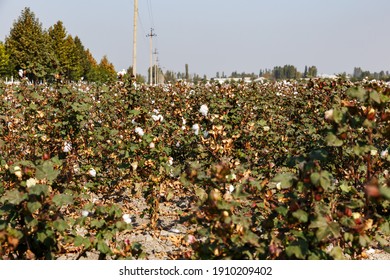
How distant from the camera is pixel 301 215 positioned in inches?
75.8

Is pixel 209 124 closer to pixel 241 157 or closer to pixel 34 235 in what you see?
pixel 241 157

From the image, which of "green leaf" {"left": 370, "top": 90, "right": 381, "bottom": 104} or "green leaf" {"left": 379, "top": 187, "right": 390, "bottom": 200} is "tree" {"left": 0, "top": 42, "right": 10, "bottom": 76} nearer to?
"green leaf" {"left": 370, "top": 90, "right": 381, "bottom": 104}

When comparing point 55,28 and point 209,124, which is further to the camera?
point 55,28

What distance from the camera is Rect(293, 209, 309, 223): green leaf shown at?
1911 mm

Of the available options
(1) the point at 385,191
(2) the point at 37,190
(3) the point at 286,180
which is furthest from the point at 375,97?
(2) the point at 37,190

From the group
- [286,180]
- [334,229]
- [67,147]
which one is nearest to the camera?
[334,229]

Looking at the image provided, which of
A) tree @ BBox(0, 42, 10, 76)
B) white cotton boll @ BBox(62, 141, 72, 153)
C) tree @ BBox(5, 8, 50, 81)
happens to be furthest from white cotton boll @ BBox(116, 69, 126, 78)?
tree @ BBox(0, 42, 10, 76)

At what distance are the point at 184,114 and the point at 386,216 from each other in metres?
4.59

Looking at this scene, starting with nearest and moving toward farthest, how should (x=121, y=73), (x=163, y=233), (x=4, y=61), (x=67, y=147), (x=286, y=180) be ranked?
(x=286, y=180)
(x=163, y=233)
(x=67, y=147)
(x=121, y=73)
(x=4, y=61)

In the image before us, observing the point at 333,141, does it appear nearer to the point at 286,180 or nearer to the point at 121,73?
the point at 286,180

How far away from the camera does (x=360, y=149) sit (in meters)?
2.17

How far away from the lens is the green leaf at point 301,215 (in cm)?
191

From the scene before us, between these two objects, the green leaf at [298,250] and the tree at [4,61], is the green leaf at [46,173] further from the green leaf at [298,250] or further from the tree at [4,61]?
the tree at [4,61]
